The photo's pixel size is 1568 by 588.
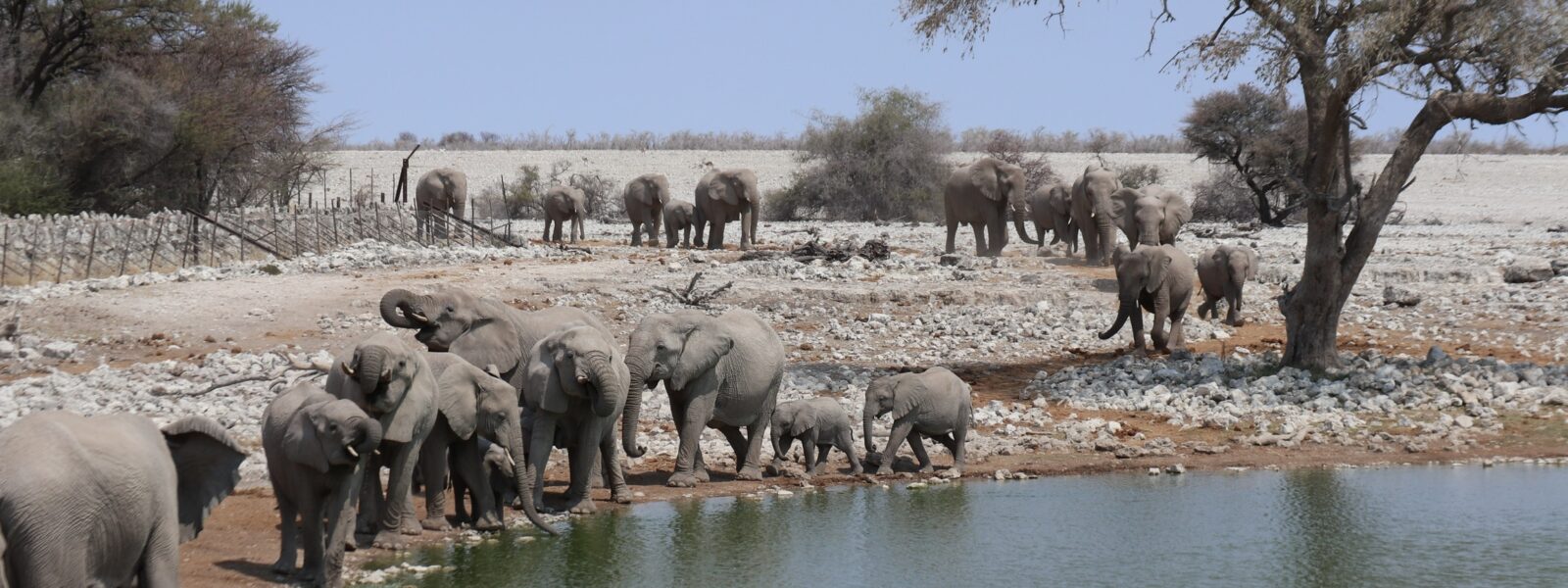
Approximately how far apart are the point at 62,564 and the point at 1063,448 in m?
10.6

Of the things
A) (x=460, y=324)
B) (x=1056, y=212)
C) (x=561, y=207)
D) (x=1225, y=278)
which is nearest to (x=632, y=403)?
(x=460, y=324)

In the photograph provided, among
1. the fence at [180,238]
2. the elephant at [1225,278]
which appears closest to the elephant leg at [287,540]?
the fence at [180,238]

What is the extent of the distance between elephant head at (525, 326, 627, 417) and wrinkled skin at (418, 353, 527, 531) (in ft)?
0.94

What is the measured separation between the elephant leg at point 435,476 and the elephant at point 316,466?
1.35 meters

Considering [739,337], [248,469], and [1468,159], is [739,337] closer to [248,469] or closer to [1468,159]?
[248,469]

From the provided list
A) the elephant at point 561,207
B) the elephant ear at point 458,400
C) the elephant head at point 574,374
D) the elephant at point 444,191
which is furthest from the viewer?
the elephant at point 444,191

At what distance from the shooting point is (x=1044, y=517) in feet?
43.0

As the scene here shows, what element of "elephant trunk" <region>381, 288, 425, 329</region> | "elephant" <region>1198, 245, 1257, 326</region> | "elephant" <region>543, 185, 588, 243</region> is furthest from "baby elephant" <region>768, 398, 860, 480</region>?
"elephant" <region>543, 185, 588, 243</region>

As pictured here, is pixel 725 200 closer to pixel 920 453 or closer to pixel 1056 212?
pixel 1056 212

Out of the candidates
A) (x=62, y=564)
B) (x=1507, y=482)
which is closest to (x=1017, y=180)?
(x=1507, y=482)

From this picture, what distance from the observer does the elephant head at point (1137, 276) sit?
67.7ft

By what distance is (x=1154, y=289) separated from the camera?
68.2 ft

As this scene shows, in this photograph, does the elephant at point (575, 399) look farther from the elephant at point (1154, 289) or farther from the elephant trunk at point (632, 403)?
the elephant at point (1154, 289)

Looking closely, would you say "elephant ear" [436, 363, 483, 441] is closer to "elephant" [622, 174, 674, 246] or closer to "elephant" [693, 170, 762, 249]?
"elephant" [693, 170, 762, 249]
